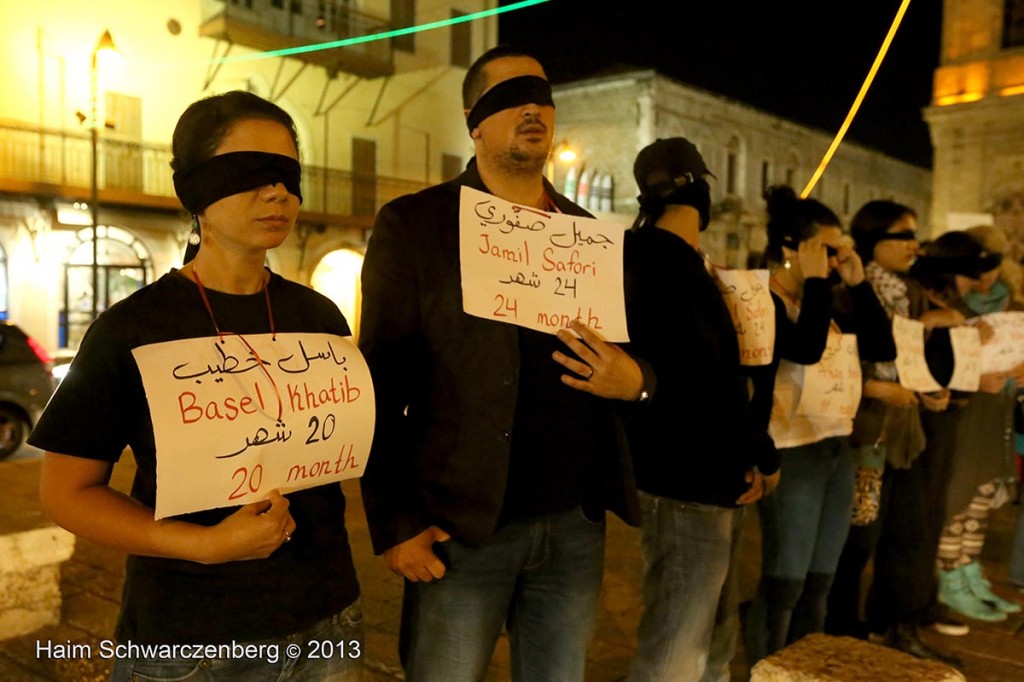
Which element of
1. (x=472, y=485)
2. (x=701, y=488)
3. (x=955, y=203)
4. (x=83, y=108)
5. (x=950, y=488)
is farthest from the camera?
(x=955, y=203)

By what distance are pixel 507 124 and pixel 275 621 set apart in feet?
4.24

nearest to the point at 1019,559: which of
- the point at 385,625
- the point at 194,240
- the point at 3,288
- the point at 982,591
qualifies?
the point at 982,591

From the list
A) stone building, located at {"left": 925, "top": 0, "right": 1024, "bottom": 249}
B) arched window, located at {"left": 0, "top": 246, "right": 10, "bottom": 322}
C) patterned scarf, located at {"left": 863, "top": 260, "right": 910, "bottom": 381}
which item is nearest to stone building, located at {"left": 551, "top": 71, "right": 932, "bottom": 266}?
stone building, located at {"left": 925, "top": 0, "right": 1024, "bottom": 249}

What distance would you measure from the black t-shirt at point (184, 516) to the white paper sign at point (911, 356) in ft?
10.2

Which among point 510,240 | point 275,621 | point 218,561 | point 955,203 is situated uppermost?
point 955,203

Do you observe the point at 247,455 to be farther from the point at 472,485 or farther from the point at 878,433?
the point at 878,433

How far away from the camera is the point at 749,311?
A: 3.01m

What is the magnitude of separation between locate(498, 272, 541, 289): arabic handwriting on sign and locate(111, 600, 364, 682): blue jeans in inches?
33.5

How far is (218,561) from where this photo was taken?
1633mm

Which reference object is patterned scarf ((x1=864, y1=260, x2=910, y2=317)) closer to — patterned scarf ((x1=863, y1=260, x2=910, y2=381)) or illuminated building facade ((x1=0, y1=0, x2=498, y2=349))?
patterned scarf ((x1=863, y1=260, x2=910, y2=381))

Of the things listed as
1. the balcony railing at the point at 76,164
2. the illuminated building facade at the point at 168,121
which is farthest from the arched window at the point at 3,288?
the balcony railing at the point at 76,164

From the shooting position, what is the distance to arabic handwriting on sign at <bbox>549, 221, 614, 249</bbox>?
88.9 inches

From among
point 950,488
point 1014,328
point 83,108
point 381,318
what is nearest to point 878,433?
point 950,488

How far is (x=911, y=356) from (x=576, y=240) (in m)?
2.54
